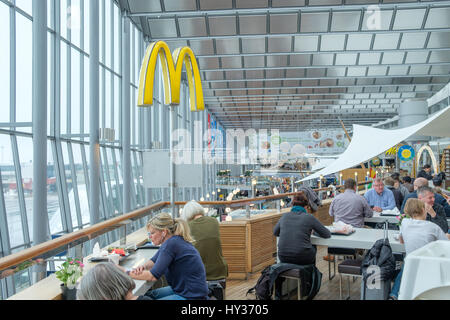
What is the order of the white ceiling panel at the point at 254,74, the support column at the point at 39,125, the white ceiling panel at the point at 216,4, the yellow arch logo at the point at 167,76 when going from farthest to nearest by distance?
the white ceiling panel at the point at 254,74 < the white ceiling panel at the point at 216,4 < the support column at the point at 39,125 < the yellow arch logo at the point at 167,76

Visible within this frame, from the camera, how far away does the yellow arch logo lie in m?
4.20

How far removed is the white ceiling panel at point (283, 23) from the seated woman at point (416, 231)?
966 centimetres

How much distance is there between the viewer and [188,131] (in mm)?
21516

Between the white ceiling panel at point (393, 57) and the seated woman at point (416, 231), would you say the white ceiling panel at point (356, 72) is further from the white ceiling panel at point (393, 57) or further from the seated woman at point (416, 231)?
the seated woman at point (416, 231)

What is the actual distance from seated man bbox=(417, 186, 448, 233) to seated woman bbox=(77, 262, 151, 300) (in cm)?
353

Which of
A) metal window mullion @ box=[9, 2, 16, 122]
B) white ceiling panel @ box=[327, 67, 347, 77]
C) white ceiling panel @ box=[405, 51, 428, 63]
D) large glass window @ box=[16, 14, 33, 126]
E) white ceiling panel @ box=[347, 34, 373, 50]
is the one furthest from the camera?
white ceiling panel @ box=[327, 67, 347, 77]

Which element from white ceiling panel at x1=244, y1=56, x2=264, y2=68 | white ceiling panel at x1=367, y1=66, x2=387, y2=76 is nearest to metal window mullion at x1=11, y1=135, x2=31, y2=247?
white ceiling panel at x1=244, y1=56, x2=264, y2=68

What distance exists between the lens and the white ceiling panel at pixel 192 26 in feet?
40.3

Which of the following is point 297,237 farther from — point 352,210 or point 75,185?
point 75,185

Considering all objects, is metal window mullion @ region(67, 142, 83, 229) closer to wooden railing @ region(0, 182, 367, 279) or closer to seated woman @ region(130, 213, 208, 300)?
wooden railing @ region(0, 182, 367, 279)

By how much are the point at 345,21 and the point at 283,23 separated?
1857mm

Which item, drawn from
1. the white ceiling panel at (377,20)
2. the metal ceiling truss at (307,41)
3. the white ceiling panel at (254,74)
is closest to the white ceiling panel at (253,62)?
the metal ceiling truss at (307,41)

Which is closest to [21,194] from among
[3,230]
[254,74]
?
[3,230]

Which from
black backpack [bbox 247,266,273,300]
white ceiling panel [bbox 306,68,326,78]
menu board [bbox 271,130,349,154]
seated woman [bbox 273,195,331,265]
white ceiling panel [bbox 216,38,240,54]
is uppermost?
white ceiling panel [bbox 216,38,240,54]
